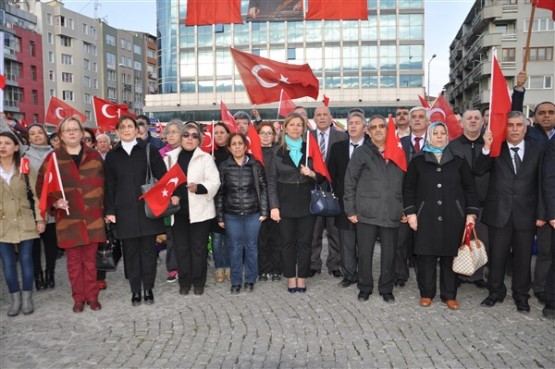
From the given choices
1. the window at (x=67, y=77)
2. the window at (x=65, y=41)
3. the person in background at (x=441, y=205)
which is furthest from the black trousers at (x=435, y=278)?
the window at (x=65, y=41)

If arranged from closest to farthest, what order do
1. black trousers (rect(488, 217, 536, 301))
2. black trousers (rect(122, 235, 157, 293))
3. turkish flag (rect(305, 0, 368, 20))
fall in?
black trousers (rect(488, 217, 536, 301)) → black trousers (rect(122, 235, 157, 293)) → turkish flag (rect(305, 0, 368, 20))

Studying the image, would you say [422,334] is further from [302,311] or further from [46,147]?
[46,147]

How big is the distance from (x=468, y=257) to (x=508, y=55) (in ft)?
188

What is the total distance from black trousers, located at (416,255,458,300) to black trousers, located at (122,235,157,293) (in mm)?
3361

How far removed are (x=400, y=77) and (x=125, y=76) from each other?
151 feet

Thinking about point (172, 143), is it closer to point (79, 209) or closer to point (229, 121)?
point (229, 121)

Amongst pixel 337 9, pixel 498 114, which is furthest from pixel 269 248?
pixel 337 9

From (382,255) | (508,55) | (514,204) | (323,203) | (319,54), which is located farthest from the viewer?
(319,54)

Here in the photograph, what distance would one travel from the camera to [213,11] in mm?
10500

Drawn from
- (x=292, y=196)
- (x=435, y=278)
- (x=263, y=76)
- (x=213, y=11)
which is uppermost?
(x=213, y=11)

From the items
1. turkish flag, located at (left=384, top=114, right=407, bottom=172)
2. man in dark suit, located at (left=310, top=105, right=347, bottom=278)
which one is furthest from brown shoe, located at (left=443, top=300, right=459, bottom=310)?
man in dark suit, located at (left=310, top=105, right=347, bottom=278)

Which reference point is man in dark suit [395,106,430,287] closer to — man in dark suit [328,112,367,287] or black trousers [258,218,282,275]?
man in dark suit [328,112,367,287]

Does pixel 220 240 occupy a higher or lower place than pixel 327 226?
lower

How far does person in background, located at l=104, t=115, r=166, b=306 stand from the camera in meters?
6.33
